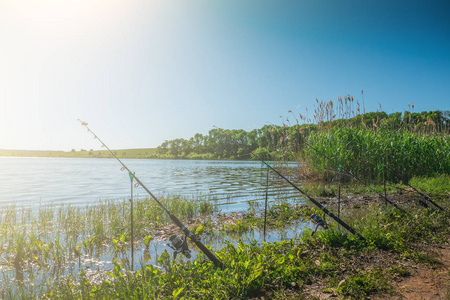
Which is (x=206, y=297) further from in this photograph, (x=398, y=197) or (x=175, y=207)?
(x=398, y=197)

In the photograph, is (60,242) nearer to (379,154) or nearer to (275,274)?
(275,274)

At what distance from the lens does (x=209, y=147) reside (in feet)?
304

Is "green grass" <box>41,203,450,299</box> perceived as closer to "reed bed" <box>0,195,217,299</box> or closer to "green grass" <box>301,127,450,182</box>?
"reed bed" <box>0,195,217,299</box>

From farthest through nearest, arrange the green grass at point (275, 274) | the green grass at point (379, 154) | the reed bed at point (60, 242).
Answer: the green grass at point (379, 154) → the reed bed at point (60, 242) → the green grass at point (275, 274)

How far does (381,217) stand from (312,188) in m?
6.83

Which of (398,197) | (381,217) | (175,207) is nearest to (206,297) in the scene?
(381,217)

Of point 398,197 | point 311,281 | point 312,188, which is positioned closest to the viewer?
point 311,281

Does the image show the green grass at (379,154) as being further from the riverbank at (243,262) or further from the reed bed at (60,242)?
the reed bed at (60,242)

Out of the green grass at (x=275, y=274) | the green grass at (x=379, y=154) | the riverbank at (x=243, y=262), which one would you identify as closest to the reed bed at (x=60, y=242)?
the riverbank at (x=243, y=262)

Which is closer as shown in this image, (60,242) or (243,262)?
(243,262)

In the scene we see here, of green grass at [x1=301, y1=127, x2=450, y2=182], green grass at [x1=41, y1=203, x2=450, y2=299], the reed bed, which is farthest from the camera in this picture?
green grass at [x1=301, y1=127, x2=450, y2=182]

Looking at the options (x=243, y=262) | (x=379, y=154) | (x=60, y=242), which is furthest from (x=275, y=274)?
(x=379, y=154)

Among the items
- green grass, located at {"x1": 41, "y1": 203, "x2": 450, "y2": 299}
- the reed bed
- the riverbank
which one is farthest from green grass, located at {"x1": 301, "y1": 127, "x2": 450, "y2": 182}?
green grass, located at {"x1": 41, "y1": 203, "x2": 450, "y2": 299}

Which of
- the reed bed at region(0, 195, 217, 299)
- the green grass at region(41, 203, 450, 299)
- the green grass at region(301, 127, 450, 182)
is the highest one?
the green grass at region(301, 127, 450, 182)
